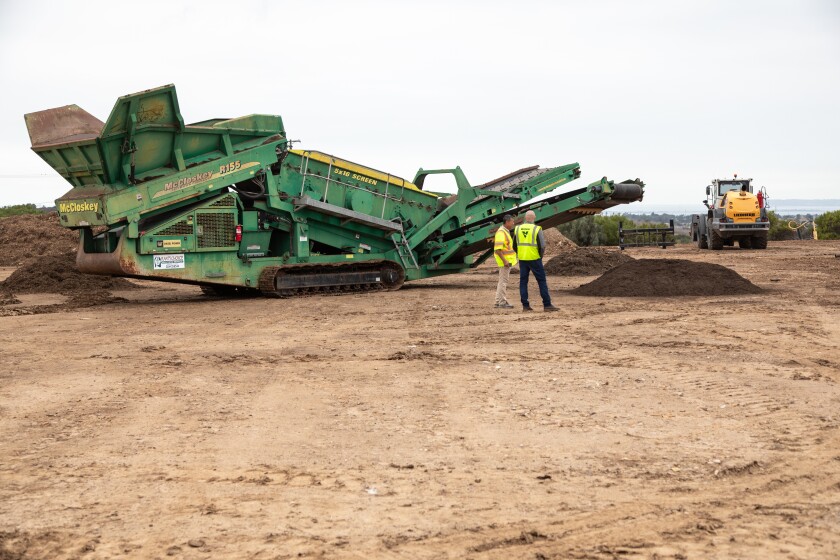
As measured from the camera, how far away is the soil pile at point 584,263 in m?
23.4

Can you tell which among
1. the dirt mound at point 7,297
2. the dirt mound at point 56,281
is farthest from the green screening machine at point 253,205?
the dirt mound at point 56,281

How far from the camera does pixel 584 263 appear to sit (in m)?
23.8

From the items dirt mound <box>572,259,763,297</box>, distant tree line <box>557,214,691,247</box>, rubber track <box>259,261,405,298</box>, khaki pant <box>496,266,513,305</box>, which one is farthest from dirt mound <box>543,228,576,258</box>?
khaki pant <box>496,266,513,305</box>

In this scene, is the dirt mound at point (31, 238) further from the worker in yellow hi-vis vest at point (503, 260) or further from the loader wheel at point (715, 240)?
the loader wheel at point (715, 240)

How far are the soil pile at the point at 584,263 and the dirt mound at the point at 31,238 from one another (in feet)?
40.7

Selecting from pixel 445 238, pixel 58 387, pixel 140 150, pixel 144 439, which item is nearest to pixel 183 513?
pixel 144 439

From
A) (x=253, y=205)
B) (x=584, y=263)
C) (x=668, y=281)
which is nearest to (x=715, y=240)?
(x=584, y=263)

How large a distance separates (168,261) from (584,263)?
36.9ft

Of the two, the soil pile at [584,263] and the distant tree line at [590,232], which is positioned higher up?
the distant tree line at [590,232]

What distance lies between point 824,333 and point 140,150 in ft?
32.9

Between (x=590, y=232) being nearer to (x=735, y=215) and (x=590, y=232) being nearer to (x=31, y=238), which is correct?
(x=735, y=215)

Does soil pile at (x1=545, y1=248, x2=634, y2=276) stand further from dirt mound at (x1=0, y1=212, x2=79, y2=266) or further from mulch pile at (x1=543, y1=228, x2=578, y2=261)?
dirt mound at (x1=0, y1=212, x2=79, y2=266)

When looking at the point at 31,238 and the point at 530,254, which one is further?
the point at 31,238

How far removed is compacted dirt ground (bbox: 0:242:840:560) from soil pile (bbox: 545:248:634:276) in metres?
10.2
